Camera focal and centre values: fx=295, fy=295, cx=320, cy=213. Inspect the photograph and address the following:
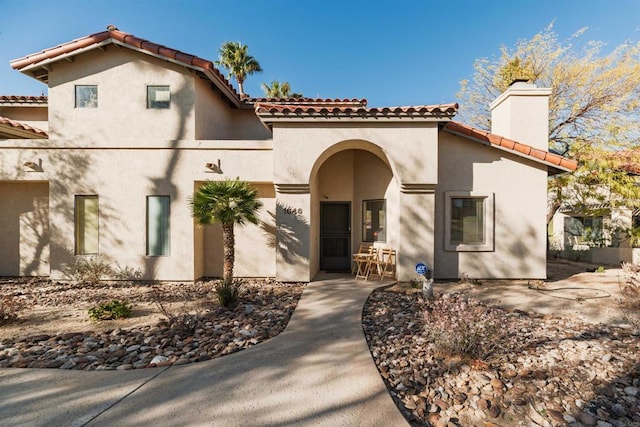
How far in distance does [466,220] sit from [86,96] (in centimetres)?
1308

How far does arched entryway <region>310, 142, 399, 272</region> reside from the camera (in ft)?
34.5

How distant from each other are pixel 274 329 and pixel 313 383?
196 cm

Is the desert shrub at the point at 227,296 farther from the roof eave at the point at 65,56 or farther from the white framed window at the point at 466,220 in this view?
the roof eave at the point at 65,56

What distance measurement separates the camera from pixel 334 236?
36.9 feet

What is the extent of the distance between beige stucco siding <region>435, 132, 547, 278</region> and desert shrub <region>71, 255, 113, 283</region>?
1059 cm

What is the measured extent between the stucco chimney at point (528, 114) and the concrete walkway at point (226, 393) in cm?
990

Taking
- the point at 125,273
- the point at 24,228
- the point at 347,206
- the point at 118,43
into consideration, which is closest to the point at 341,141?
the point at 347,206

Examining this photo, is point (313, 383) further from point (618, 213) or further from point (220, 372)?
point (618, 213)

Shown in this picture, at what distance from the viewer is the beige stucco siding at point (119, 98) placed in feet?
31.2

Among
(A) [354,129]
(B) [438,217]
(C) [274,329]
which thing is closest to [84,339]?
(C) [274,329]

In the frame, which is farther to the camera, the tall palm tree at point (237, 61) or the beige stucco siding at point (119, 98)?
the tall palm tree at point (237, 61)

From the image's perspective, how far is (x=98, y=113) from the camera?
9.55 metres

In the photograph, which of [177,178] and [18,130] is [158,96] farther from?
[18,130]

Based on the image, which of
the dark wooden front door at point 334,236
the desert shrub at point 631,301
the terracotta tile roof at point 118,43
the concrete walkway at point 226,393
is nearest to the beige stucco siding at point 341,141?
the dark wooden front door at point 334,236
